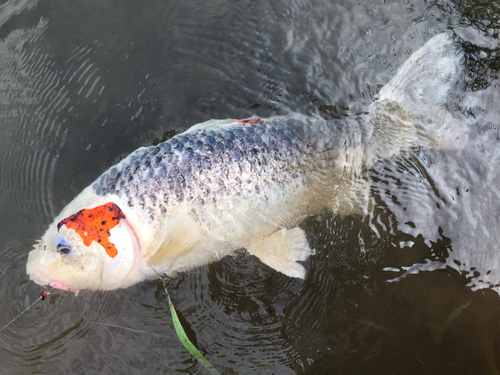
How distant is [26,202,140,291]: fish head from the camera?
2.68 meters

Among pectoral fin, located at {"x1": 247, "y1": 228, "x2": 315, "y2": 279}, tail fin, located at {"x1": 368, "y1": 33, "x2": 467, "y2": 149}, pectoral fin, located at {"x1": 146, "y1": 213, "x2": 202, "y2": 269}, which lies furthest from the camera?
tail fin, located at {"x1": 368, "y1": 33, "x2": 467, "y2": 149}

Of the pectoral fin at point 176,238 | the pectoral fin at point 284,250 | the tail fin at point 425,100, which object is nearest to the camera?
the pectoral fin at point 176,238

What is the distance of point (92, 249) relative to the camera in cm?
269

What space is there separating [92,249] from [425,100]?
3.04 m

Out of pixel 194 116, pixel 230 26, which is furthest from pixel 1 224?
pixel 230 26

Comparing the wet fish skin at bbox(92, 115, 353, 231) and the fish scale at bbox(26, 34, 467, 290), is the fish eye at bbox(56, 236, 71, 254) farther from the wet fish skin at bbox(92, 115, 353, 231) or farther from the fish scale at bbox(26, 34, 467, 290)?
the wet fish skin at bbox(92, 115, 353, 231)

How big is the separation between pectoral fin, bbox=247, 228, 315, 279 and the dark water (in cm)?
18

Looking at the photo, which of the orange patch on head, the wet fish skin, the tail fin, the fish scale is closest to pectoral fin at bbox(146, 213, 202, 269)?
the fish scale

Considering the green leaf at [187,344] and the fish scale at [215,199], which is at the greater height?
the fish scale at [215,199]

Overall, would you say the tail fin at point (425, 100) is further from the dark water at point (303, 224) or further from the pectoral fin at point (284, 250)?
the pectoral fin at point (284, 250)

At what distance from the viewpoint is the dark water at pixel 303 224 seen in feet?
9.98

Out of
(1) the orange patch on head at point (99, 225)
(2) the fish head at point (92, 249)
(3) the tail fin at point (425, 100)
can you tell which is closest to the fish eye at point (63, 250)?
(2) the fish head at point (92, 249)

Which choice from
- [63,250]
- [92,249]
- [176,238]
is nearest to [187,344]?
[176,238]

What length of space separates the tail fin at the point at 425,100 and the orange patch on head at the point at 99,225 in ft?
7.55
